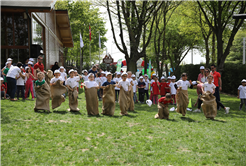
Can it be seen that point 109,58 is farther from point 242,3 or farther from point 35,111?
point 35,111

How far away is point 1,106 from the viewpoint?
33.8ft

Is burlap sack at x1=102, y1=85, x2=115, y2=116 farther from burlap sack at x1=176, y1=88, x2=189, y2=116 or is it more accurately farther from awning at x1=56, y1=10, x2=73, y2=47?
awning at x1=56, y1=10, x2=73, y2=47

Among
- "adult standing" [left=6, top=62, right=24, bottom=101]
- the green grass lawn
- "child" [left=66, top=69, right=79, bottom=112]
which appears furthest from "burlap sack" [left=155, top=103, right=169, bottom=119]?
"adult standing" [left=6, top=62, right=24, bottom=101]

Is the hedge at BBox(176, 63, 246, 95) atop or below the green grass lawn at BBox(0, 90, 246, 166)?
atop

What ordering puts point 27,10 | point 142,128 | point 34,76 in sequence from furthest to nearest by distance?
point 27,10 → point 34,76 → point 142,128

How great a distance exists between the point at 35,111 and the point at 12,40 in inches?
305

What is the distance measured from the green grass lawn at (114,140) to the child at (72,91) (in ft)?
3.87

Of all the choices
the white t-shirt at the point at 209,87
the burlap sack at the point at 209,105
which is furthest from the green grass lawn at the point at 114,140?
the white t-shirt at the point at 209,87

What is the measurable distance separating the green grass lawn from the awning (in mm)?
19076

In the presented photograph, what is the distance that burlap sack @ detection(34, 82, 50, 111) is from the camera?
992 cm

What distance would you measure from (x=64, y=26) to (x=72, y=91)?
70.7 feet

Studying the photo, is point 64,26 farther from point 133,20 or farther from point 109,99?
point 109,99

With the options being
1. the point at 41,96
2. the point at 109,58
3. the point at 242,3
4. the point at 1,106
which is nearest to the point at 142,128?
the point at 41,96

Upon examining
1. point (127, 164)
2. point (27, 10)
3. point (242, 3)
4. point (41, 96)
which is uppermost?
point (242, 3)
